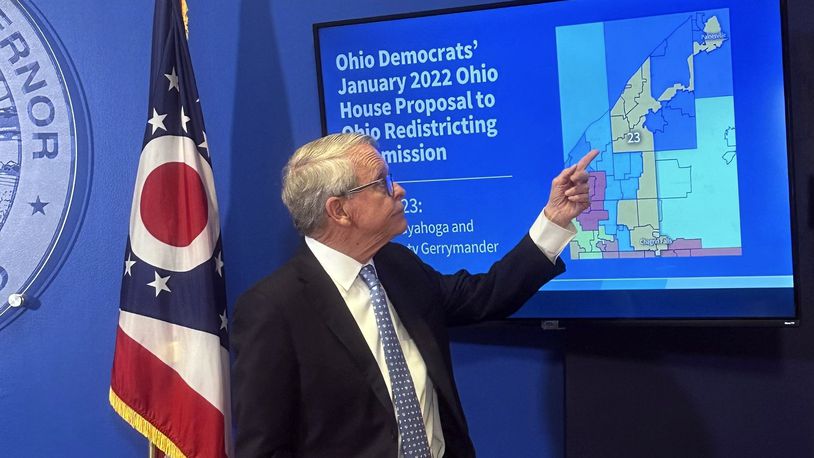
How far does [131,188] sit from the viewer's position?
9.91ft

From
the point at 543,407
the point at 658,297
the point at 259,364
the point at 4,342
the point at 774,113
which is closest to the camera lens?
the point at 259,364

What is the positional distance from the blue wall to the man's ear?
1034mm

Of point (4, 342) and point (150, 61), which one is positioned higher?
point (150, 61)

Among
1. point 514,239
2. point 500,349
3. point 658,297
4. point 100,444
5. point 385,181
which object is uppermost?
point 385,181

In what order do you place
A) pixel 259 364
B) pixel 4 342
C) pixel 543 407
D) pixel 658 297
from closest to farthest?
pixel 259 364
pixel 658 297
pixel 543 407
pixel 4 342

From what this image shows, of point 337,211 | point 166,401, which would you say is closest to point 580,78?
point 337,211

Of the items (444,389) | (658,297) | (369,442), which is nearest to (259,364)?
(369,442)

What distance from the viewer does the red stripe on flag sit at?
262cm

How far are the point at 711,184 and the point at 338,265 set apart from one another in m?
1.09

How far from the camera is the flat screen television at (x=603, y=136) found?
2303 mm

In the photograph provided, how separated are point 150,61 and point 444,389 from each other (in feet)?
5.48

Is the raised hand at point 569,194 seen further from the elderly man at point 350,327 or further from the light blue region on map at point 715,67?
the light blue region on map at point 715,67

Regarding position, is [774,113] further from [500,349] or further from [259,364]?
[259,364]

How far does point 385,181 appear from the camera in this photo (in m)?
1.96
